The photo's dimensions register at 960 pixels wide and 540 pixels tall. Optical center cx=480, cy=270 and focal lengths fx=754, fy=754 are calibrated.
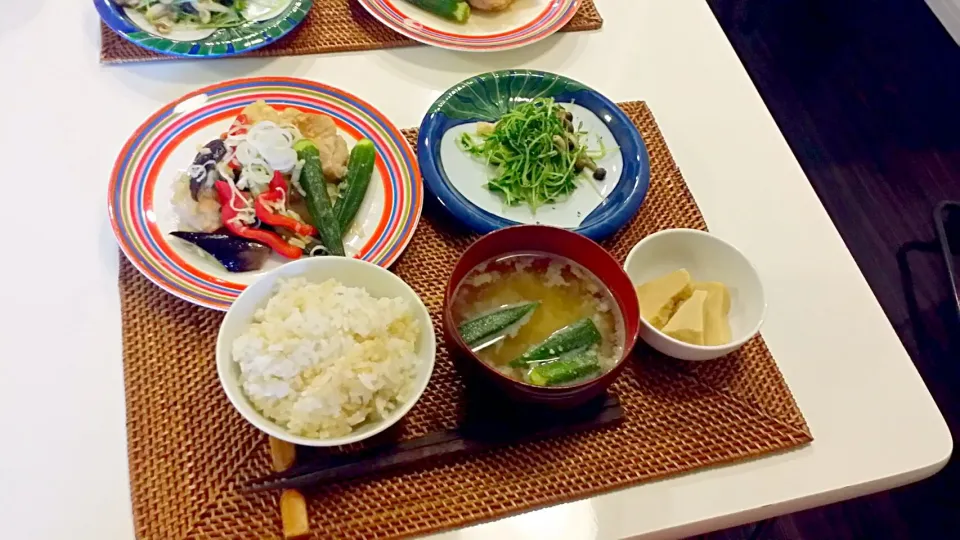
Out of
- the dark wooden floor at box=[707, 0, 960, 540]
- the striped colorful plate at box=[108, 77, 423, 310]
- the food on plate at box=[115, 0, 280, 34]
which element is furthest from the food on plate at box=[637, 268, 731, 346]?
the dark wooden floor at box=[707, 0, 960, 540]

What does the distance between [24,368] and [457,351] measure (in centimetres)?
58

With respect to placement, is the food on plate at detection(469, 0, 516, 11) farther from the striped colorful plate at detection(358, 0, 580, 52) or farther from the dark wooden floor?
the dark wooden floor

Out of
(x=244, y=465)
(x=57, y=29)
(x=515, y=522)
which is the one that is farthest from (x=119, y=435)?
(x=57, y=29)

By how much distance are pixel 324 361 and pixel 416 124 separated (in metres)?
0.59

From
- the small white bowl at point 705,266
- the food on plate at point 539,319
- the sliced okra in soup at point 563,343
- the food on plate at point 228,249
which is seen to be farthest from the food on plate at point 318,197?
the small white bowl at point 705,266

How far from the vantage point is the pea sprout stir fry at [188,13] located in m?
1.35

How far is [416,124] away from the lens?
4.45ft

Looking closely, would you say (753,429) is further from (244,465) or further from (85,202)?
(85,202)

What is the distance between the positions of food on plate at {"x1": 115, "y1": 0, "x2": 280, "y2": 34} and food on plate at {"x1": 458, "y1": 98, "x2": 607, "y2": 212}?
51 centimetres

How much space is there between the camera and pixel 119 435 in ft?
3.14

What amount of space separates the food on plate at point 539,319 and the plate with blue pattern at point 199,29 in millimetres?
666

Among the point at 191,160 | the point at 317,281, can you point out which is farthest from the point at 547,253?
the point at 191,160

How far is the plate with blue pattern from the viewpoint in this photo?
51.8 inches

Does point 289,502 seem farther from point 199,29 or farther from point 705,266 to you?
point 199,29
